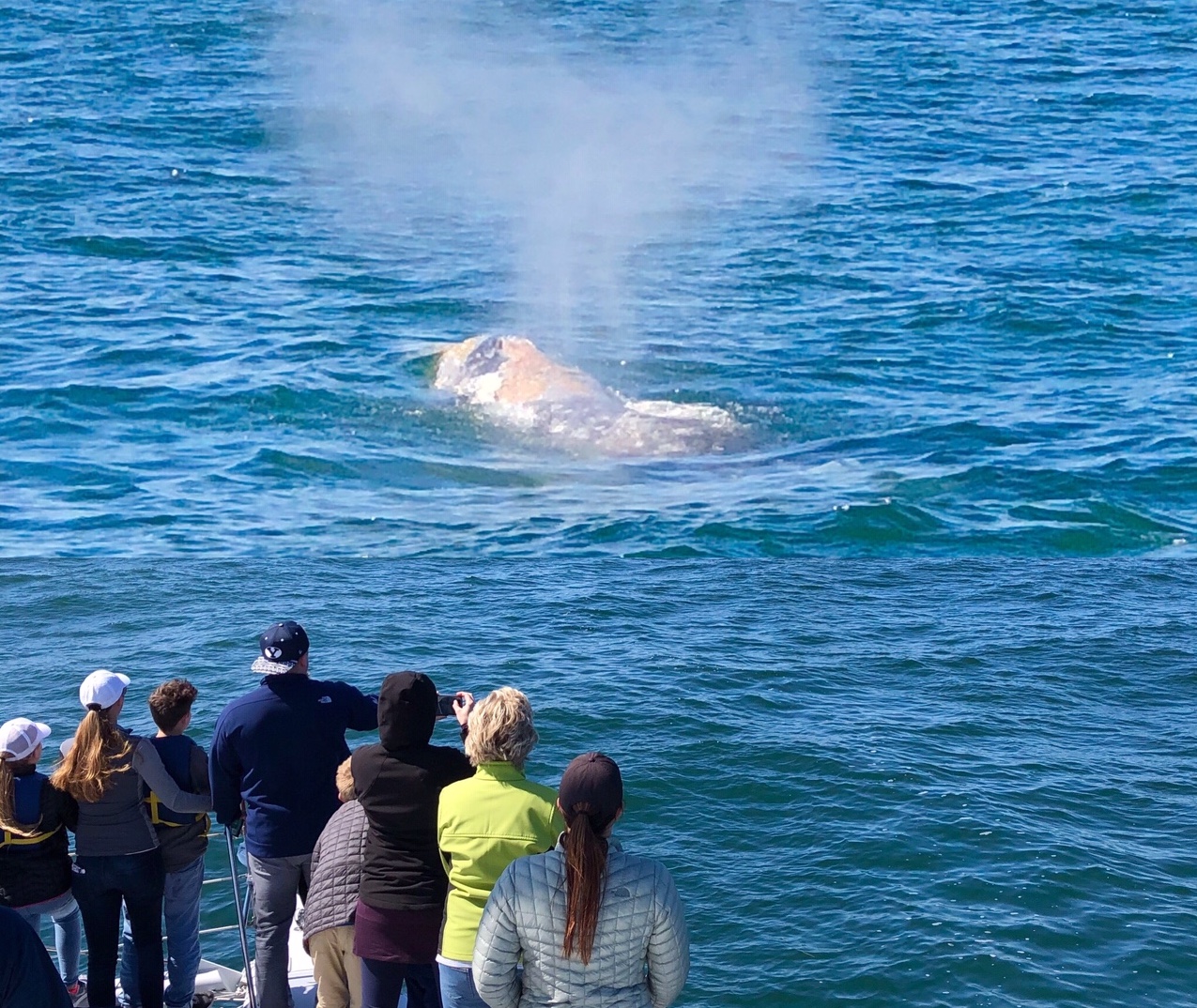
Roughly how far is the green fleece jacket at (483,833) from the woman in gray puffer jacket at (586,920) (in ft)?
1.63

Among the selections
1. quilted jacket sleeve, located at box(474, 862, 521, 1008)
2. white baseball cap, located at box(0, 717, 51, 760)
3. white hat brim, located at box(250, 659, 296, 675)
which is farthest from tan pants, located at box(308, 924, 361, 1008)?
white baseball cap, located at box(0, 717, 51, 760)

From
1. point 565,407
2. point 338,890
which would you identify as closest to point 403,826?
point 338,890

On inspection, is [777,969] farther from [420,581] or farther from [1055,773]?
[420,581]

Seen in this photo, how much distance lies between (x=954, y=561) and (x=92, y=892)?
1235cm

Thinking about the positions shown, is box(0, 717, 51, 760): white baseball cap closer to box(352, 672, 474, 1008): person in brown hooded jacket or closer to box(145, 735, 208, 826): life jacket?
box(145, 735, 208, 826): life jacket

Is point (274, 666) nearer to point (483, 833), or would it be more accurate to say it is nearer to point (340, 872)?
point (340, 872)

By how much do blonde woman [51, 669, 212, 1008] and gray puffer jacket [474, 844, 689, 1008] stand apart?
90.3 inches

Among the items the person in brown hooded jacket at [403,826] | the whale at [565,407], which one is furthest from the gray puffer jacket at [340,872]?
the whale at [565,407]


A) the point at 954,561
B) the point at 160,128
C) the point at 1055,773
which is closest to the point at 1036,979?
the point at 1055,773

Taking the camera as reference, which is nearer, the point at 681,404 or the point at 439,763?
the point at 439,763

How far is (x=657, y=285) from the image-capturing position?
3173 centimetres

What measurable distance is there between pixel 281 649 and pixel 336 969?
146cm

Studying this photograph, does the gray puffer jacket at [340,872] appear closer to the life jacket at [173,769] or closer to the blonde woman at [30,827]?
the life jacket at [173,769]

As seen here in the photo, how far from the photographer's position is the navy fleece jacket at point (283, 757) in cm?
668
